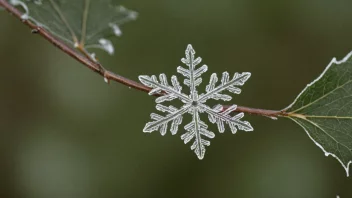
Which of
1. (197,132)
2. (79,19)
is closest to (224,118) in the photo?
(197,132)

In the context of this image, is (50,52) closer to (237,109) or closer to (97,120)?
(97,120)

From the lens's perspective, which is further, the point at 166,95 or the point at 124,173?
the point at 124,173

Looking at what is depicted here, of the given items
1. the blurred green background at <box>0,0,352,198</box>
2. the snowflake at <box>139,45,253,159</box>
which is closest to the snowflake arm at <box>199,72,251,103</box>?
the snowflake at <box>139,45,253,159</box>

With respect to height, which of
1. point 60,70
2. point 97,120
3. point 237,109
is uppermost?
point 60,70

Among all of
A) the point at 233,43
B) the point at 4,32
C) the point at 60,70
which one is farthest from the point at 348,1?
the point at 4,32

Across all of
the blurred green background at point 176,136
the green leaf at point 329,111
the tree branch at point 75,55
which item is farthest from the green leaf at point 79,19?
the blurred green background at point 176,136

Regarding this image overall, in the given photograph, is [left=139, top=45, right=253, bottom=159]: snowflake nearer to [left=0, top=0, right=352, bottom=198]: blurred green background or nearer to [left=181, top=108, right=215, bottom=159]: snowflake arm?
[left=181, top=108, right=215, bottom=159]: snowflake arm
